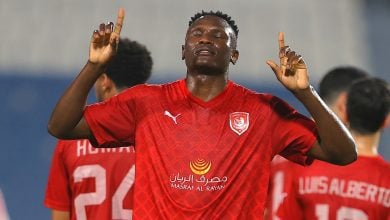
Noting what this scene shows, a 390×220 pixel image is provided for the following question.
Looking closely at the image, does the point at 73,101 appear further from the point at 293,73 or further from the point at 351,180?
the point at 351,180

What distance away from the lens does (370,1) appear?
→ 1302 cm

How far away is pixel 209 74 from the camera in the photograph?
4.28m

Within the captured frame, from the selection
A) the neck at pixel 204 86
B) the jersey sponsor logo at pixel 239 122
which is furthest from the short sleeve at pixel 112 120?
the jersey sponsor logo at pixel 239 122

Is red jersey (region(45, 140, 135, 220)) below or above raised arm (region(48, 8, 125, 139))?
below

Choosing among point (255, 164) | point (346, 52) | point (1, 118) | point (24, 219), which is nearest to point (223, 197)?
point (255, 164)

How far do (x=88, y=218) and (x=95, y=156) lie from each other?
32 cm

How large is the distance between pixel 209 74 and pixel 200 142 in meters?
0.29

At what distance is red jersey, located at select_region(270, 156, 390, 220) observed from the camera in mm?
5277

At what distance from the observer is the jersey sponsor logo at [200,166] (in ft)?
13.6

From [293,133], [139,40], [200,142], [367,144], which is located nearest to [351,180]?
[367,144]

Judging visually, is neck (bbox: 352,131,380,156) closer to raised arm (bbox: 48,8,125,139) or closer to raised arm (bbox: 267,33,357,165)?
raised arm (bbox: 267,33,357,165)

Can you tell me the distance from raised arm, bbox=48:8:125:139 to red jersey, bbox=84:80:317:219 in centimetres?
11

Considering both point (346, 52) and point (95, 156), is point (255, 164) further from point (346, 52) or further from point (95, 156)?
point (346, 52)

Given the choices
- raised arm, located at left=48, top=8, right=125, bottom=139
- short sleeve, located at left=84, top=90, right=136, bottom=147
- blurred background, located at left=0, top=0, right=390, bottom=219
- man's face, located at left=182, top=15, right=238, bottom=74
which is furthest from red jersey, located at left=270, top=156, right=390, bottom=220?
blurred background, located at left=0, top=0, right=390, bottom=219
